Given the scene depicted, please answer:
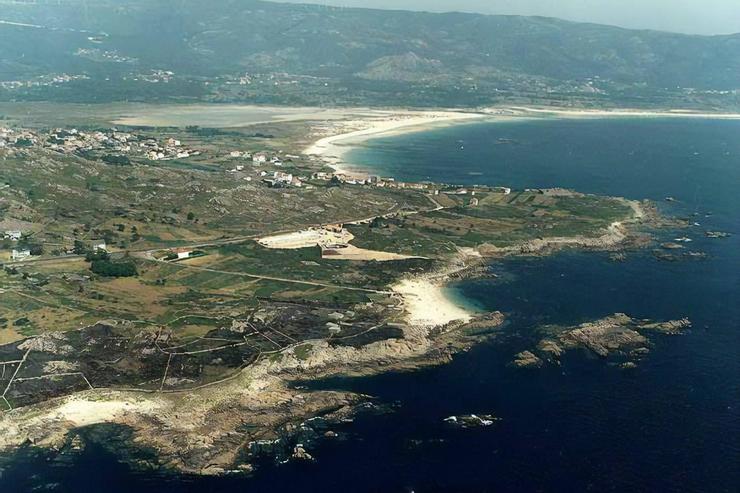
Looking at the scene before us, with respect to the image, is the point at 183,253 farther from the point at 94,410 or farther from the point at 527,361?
the point at 527,361

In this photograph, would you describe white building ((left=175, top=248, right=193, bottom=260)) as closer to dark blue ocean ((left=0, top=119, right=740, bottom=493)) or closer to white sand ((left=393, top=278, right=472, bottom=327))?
white sand ((left=393, top=278, right=472, bottom=327))

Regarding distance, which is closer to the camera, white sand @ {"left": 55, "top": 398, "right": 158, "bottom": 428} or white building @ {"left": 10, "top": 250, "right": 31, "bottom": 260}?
white sand @ {"left": 55, "top": 398, "right": 158, "bottom": 428}

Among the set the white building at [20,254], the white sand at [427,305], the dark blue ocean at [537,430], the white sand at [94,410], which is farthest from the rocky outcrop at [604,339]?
the white building at [20,254]

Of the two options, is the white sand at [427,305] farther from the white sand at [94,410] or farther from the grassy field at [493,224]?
the white sand at [94,410]

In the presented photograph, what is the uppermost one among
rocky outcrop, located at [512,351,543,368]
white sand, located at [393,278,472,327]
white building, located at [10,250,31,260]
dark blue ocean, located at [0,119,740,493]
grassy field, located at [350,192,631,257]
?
white building, located at [10,250,31,260]

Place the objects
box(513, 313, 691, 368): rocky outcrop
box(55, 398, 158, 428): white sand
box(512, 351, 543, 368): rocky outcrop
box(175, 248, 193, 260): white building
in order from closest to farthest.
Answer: box(55, 398, 158, 428): white sand → box(512, 351, 543, 368): rocky outcrop → box(513, 313, 691, 368): rocky outcrop → box(175, 248, 193, 260): white building

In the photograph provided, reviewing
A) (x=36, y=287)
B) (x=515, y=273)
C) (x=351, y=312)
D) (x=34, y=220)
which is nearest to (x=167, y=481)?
(x=351, y=312)

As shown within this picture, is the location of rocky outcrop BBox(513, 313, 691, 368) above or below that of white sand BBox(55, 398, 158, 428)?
above

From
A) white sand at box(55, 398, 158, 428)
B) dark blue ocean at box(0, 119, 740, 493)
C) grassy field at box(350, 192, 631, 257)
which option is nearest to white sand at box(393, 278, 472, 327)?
dark blue ocean at box(0, 119, 740, 493)

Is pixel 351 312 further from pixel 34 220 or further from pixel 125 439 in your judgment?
pixel 34 220

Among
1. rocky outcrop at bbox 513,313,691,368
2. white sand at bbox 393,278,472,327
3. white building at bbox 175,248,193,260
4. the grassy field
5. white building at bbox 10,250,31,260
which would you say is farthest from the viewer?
the grassy field
